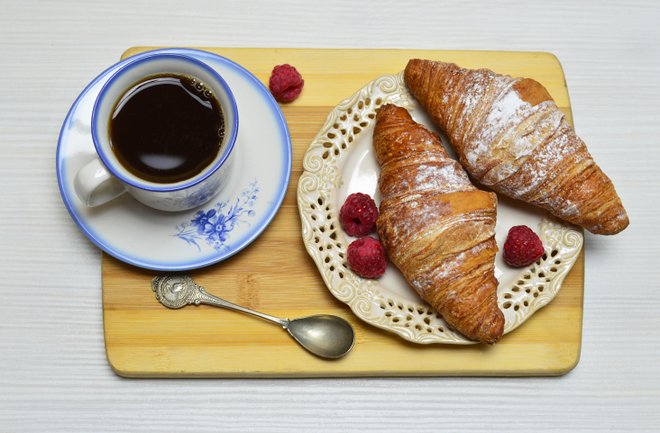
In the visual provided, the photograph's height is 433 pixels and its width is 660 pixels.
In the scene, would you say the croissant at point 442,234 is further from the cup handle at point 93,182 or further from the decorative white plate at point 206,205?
the cup handle at point 93,182

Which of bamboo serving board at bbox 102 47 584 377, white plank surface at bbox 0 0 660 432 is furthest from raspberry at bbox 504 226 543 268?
white plank surface at bbox 0 0 660 432

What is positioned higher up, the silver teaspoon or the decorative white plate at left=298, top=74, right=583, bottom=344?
the decorative white plate at left=298, top=74, right=583, bottom=344

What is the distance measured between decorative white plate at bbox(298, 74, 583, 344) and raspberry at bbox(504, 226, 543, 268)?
0.04m

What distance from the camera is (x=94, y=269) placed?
1.56 m

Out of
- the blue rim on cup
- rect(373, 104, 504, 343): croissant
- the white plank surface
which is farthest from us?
the white plank surface

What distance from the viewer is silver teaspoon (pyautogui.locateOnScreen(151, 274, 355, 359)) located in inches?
56.4

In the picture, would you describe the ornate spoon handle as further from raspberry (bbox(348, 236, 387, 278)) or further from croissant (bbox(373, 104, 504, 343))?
croissant (bbox(373, 104, 504, 343))

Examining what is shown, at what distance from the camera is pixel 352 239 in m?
1.48

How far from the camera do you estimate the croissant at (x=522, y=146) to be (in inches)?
56.6

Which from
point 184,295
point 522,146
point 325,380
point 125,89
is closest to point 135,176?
point 125,89

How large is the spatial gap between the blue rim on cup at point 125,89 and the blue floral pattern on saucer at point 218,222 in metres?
0.17

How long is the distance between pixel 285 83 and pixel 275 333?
23.5 inches

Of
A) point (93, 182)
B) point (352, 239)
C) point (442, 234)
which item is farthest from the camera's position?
point (352, 239)

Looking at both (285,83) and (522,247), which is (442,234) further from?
(285,83)
